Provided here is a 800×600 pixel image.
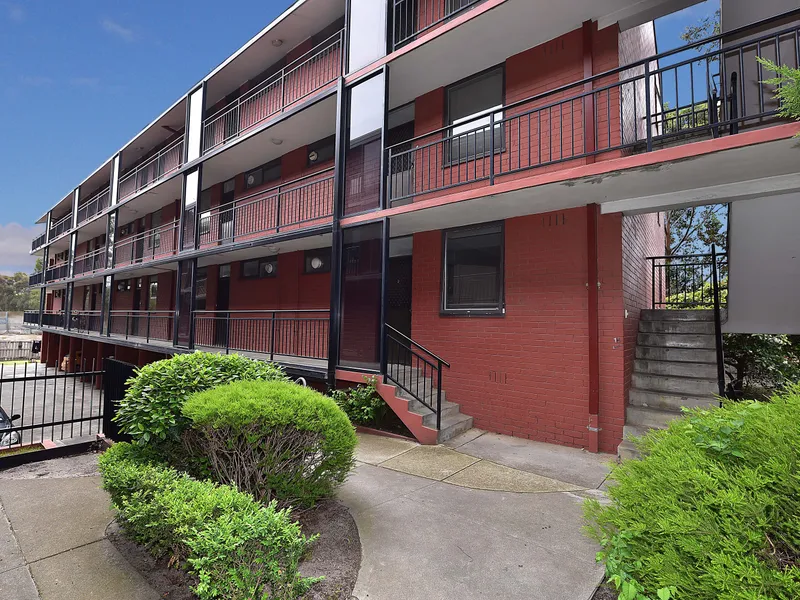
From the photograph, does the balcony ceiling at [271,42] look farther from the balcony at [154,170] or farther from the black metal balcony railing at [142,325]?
the black metal balcony railing at [142,325]

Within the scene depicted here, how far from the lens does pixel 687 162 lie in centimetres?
469

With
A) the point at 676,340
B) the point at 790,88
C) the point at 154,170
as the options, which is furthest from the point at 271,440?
the point at 154,170

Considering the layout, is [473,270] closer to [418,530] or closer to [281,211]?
Result: [418,530]

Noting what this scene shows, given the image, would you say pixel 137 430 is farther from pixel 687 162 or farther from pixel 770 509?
pixel 687 162

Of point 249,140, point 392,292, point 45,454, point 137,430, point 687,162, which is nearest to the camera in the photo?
point 137,430

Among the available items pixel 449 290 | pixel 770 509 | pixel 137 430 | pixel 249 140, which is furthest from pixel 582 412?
pixel 249 140

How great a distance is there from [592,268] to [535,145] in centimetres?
234

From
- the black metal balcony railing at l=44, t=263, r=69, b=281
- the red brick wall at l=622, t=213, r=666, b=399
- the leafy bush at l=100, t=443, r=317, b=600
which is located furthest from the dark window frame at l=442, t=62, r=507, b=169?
the black metal balcony railing at l=44, t=263, r=69, b=281

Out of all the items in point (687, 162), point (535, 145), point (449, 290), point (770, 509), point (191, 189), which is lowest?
point (770, 509)

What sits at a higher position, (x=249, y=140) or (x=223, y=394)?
(x=249, y=140)

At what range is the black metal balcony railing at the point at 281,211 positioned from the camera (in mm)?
9789

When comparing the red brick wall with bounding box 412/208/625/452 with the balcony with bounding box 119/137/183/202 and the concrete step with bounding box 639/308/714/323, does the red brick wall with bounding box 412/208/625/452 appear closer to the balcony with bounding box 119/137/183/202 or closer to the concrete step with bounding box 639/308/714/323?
the concrete step with bounding box 639/308/714/323

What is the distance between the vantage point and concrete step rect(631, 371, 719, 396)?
6.07 m

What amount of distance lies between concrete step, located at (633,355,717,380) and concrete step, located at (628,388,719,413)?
0.38 meters
